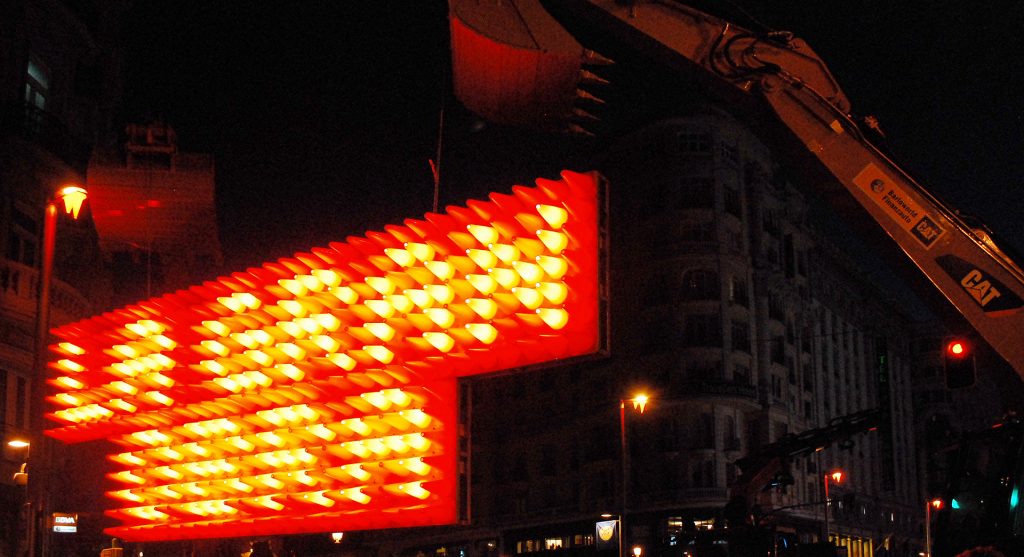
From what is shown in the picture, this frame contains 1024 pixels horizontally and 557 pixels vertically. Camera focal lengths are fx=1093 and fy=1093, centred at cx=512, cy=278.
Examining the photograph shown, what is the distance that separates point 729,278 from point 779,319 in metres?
8.59

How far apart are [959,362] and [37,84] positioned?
30313 mm

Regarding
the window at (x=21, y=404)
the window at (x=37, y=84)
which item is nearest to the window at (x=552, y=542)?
the window at (x=21, y=404)

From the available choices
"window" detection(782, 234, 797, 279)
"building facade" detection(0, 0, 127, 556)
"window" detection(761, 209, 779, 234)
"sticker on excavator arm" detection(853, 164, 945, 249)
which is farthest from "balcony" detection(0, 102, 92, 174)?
"window" detection(782, 234, 797, 279)

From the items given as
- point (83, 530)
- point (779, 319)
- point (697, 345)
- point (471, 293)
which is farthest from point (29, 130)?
point (779, 319)

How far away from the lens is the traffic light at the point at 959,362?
12.8 meters

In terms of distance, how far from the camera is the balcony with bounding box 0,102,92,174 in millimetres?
A: 32062

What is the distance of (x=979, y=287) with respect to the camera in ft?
40.2

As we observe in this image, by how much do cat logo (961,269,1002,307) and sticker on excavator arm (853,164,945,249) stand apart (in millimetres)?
549

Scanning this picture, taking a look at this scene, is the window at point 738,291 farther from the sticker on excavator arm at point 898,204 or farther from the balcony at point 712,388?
the sticker on excavator arm at point 898,204

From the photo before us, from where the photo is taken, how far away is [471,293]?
48.0 ft

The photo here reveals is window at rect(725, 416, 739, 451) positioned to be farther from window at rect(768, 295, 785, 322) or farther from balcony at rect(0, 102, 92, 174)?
balcony at rect(0, 102, 92, 174)

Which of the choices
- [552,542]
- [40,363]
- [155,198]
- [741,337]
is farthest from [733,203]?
[40,363]

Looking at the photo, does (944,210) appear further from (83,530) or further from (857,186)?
(83,530)

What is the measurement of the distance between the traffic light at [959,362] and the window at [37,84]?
2893 centimetres
